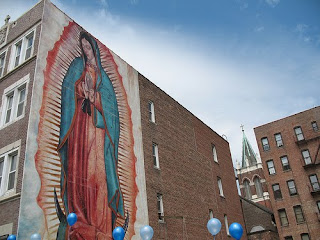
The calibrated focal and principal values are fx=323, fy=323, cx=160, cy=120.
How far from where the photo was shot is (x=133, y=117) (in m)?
21.8

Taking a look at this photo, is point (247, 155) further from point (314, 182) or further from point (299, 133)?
point (314, 182)

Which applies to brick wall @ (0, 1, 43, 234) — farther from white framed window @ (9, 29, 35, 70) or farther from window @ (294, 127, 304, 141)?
window @ (294, 127, 304, 141)

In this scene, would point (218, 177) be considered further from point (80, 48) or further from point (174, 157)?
point (80, 48)

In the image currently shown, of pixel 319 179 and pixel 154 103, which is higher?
pixel 154 103

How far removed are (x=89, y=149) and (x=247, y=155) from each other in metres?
61.0

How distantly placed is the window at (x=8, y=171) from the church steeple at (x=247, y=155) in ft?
188

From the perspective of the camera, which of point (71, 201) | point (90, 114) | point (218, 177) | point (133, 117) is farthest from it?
point (218, 177)

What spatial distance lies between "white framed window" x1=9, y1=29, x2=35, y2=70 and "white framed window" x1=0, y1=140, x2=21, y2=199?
5.17 metres

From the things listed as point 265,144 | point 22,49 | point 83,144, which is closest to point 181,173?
point 83,144

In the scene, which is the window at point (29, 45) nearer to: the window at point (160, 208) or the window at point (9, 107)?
the window at point (9, 107)

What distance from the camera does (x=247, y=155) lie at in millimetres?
73000

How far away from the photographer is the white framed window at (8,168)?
14.4m

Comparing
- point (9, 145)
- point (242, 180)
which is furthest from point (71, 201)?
point (242, 180)

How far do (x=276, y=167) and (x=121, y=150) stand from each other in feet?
96.9
